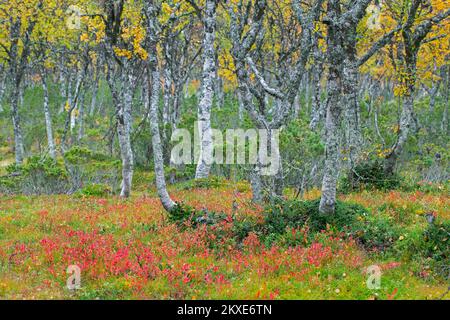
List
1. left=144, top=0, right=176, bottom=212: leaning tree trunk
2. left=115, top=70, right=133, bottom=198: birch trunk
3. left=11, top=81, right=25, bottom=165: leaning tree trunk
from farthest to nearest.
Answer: left=11, top=81, right=25, bottom=165: leaning tree trunk, left=115, top=70, right=133, bottom=198: birch trunk, left=144, top=0, right=176, bottom=212: leaning tree trunk

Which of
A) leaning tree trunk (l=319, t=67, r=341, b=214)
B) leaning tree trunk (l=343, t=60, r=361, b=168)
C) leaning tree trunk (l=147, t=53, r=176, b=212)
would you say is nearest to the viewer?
leaning tree trunk (l=319, t=67, r=341, b=214)

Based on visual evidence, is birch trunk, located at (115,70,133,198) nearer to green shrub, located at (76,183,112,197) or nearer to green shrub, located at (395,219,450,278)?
green shrub, located at (76,183,112,197)

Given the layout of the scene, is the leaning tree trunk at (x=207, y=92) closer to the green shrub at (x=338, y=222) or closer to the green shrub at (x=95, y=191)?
the green shrub at (x=95, y=191)

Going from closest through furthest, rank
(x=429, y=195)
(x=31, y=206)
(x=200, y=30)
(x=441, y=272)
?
1. (x=441, y=272)
2. (x=429, y=195)
3. (x=31, y=206)
4. (x=200, y=30)

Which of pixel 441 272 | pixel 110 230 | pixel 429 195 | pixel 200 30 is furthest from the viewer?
pixel 200 30

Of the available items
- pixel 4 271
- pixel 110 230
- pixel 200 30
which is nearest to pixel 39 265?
pixel 4 271

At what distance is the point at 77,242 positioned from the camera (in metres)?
9.38

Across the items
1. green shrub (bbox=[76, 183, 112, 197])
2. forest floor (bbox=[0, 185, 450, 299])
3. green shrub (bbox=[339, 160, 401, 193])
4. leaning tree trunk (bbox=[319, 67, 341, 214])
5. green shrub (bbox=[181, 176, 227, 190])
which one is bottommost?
forest floor (bbox=[0, 185, 450, 299])

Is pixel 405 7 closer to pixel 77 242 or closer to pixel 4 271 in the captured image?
pixel 77 242

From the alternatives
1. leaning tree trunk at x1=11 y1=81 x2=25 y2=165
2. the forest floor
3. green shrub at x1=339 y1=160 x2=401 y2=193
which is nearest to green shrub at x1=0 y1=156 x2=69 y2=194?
leaning tree trunk at x1=11 y1=81 x2=25 y2=165

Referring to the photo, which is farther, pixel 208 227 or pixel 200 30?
pixel 200 30

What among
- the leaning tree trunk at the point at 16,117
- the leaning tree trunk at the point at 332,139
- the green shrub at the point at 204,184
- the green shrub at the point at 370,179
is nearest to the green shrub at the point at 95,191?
the green shrub at the point at 204,184

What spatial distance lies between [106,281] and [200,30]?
87.9 feet

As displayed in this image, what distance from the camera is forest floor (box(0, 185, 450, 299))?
6973 millimetres
